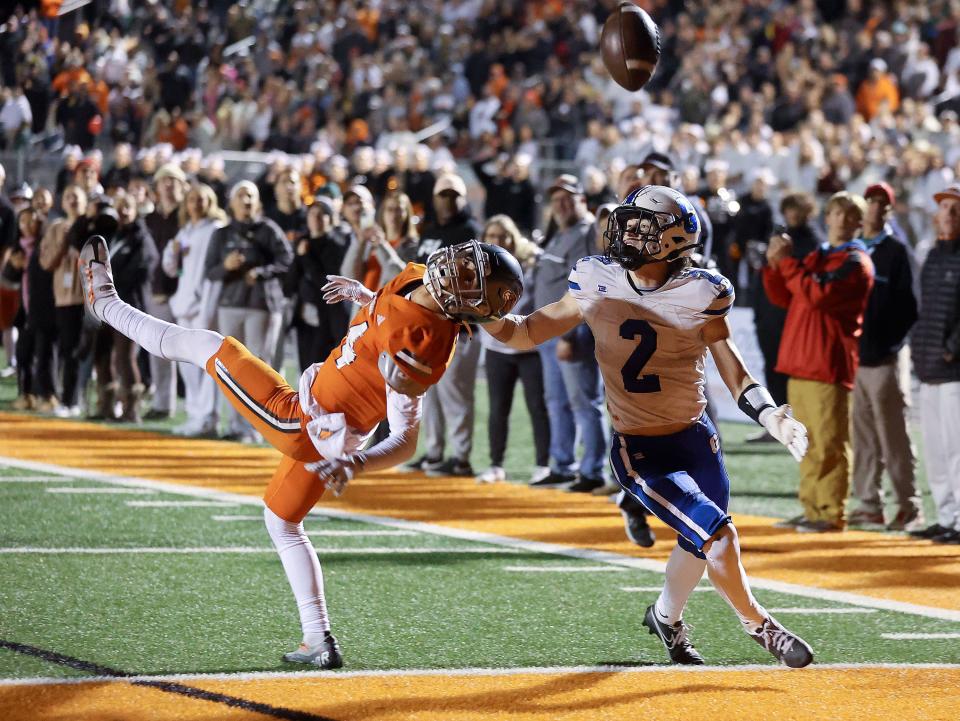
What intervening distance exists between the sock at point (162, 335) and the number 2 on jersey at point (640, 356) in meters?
1.56

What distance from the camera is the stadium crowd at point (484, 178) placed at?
931cm

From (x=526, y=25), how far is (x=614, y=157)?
7.08 metres

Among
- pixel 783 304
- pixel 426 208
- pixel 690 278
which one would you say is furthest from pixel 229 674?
pixel 426 208

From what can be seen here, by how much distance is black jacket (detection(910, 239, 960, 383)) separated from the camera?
28.7 feet

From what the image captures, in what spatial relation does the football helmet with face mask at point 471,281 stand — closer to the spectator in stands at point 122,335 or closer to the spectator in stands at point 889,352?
the spectator in stands at point 889,352

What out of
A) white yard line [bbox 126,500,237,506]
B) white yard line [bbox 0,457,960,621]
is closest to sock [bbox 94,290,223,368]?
white yard line [bbox 0,457,960,621]

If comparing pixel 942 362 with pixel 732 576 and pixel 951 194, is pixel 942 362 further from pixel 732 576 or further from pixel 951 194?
pixel 732 576

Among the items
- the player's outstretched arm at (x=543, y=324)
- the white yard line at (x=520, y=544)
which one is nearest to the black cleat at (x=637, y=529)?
the white yard line at (x=520, y=544)

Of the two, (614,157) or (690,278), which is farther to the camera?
(614,157)

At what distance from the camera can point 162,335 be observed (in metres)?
6.16

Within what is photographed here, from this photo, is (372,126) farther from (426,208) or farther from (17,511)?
(17,511)

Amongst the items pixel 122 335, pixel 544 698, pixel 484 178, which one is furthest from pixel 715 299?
pixel 484 178

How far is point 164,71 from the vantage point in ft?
76.3

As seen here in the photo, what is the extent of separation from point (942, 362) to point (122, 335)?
275 inches
